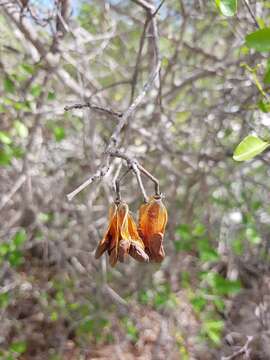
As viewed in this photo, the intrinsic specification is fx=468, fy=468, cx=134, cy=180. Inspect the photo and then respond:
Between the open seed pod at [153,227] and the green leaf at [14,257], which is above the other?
the open seed pod at [153,227]

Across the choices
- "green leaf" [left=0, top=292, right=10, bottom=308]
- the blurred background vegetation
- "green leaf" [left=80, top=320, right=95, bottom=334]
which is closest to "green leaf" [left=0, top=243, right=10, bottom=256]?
the blurred background vegetation

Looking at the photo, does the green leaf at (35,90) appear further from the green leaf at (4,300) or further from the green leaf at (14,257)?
the green leaf at (4,300)

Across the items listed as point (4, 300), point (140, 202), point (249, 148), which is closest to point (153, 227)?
point (249, 148)

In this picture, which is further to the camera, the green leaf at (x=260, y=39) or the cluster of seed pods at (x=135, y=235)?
the green leaf at (x=260, y=39)

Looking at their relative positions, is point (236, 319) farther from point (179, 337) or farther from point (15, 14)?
point (15, 14)

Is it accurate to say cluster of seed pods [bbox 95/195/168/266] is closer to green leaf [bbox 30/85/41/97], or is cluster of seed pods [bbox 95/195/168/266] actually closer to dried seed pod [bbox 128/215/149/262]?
dried seed pod [bbox 128/215/149/262]

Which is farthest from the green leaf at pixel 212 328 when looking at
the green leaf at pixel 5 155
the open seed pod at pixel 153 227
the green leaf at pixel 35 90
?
the open seed pod at pixel 153 227

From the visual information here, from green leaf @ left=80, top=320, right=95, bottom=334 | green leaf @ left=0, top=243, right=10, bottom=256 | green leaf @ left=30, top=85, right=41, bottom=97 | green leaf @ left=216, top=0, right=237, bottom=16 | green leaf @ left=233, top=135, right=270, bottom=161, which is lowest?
green leaf @ left=80, top=320, right=95, bottom=334
